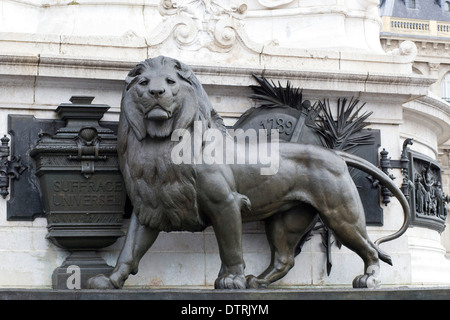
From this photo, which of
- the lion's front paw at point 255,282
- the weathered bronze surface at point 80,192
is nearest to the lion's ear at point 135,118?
the weathered bronze surface at point 80,192

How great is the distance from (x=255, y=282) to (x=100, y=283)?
5.32 feet

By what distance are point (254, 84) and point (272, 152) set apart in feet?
4.08

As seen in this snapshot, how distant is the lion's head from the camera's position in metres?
8.70

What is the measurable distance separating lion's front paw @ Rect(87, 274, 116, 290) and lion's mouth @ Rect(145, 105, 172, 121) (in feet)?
5.02

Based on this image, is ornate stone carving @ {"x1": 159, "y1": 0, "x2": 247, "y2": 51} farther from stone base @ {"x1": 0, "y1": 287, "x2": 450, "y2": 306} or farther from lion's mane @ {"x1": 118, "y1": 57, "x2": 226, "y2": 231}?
stone base @ {"x1": 0, "y1": 287, "x2": 450, "y2": 306}

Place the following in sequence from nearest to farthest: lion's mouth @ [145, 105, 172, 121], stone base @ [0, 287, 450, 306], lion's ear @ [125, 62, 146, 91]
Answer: stone base @ [0, 287, 450, 306] → lion's mouth @ [145, 105, 172, 121] → lion's ear @ [125, 62, 146, 91]

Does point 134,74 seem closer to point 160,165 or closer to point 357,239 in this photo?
point 160,165

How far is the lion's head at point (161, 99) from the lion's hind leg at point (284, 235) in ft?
4.51

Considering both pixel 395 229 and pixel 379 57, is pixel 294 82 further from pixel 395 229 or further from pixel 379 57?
pixel 395 229

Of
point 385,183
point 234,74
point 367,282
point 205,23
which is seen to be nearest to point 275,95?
point 234,74

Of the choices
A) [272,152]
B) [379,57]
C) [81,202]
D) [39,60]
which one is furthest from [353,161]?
[39,60]

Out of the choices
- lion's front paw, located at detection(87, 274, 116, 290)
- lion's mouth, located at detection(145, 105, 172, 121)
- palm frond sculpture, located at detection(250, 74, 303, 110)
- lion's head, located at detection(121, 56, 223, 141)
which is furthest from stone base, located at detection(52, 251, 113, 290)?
palm frond sculpture, located at detection(250, 74, 303, 110)

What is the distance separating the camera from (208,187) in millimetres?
8828

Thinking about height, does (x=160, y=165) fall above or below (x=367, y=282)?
above
